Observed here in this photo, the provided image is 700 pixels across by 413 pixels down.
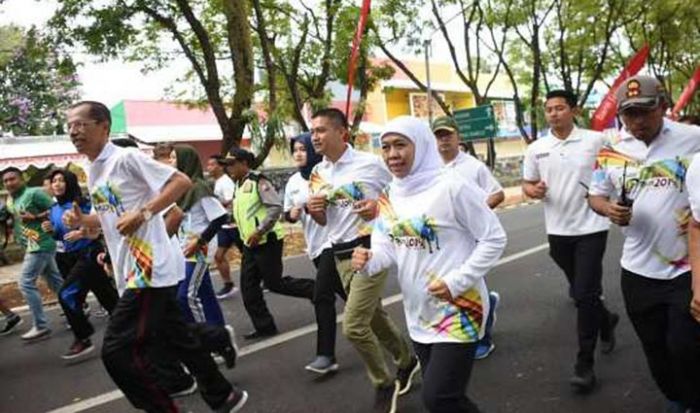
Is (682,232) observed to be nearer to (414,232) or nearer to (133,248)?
(414,232)

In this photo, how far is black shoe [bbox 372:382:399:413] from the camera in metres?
3.98

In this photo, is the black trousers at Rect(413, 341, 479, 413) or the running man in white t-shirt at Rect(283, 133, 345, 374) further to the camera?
the running man in white t-shirt at Rect(283, 133, 345, 374)

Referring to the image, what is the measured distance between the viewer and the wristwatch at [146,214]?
3.43m

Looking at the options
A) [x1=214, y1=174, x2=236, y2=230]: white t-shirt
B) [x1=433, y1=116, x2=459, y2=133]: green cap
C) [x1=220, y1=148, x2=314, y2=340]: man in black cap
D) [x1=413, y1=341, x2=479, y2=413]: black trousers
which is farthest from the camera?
[x1=214, y1=174, x2=236, y2=230]: white t-shirt

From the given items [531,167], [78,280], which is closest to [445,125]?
[531,167]

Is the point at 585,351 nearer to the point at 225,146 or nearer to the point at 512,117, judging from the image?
the point at 225,146

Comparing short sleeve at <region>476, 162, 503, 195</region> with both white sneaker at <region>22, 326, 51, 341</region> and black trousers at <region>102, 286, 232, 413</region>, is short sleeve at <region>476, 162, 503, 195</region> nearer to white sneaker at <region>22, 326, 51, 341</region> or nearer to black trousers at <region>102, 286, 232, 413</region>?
black trousers at <region>102, 286, 232, 413</region>

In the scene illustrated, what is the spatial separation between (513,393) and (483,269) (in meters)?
1.65

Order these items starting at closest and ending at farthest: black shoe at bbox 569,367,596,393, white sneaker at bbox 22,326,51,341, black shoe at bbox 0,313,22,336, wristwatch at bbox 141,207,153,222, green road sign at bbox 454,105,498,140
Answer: wristwatch at bbox 141,207,153,222, black shoe at bbox 569,367,596,393, white sneaker at bbox 22,326,51,341, black shoe at bbox 0,313,22,336, green road sign at bbox 454,105,498,140

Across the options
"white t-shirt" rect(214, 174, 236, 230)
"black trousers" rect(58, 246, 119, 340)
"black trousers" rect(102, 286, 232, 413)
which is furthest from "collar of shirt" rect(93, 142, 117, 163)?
"white t-shirt" rect(214, 174, 236, 230)

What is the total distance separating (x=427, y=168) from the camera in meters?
3.05

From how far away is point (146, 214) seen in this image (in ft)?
11.3

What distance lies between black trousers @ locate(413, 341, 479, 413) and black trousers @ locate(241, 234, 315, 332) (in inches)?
111

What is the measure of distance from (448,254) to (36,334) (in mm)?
5406
